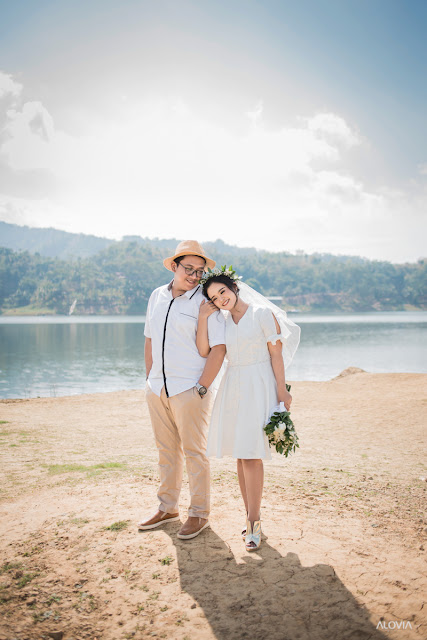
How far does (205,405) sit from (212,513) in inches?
43.6

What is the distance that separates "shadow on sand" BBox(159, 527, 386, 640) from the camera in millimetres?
2289

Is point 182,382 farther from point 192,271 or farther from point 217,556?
point 217,556

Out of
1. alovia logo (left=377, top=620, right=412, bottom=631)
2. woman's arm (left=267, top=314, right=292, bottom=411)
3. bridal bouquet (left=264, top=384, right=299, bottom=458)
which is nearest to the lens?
alovia logo (left=377, top=620, right=412, bottom=631)

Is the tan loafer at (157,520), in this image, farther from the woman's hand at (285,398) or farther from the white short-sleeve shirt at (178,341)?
the woman's hand at (285,398)

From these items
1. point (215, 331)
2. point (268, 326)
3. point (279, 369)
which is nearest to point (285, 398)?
point (279, 369)

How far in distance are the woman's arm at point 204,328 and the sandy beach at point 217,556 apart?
141 cm

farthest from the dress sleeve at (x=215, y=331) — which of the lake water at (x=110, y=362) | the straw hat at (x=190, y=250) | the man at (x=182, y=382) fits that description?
the lake water at (x=110, y=362)

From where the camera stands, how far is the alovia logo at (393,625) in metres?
2.28

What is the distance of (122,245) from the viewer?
142m

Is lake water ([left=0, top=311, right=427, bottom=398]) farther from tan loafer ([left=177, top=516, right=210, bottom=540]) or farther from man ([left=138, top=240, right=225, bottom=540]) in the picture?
tan loafer ([left=177, top=516, right=210, bottom=540])

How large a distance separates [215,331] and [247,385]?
451 mm

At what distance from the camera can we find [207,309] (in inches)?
125

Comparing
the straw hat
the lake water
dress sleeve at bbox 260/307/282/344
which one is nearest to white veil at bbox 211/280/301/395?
dress sleeve at bbox 260/307/282/344

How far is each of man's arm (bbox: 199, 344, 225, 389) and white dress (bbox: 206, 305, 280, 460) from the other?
0.07m
